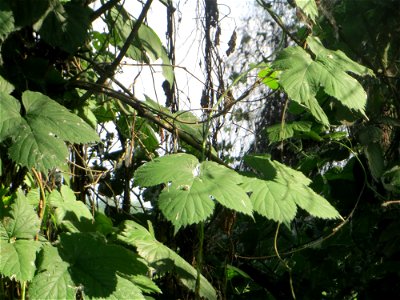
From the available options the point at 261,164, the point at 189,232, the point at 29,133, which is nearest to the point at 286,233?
the point at 189,232

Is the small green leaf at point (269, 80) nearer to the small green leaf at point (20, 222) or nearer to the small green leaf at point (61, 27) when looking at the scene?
the small green leaf at point (61, 27)

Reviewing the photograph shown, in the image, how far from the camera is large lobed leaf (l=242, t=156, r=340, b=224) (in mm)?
1340

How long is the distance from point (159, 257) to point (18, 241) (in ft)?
1.12

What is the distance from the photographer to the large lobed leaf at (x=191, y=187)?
4.06 ft

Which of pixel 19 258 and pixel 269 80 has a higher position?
pixel 269 80

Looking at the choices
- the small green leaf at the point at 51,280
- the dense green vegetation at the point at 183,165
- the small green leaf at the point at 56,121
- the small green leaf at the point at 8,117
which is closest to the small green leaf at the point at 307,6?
the dense green vegetation at the point at 183,165

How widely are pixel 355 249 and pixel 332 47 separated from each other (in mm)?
711

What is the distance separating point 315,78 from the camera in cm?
144

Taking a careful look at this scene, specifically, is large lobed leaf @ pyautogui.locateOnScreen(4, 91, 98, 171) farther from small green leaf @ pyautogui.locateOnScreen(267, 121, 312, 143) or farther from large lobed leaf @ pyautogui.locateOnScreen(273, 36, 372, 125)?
small green leaf @ pyautogui.locateOnScreen(267, 121, 312, 143)

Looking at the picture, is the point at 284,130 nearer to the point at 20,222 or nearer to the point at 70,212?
the point at 70,212

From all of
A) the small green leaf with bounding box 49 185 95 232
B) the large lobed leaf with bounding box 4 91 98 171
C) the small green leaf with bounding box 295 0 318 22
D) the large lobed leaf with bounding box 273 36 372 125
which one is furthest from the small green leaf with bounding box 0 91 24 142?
the small green leaf with bounding box 295 0 318 22

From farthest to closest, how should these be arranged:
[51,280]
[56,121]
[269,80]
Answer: [269,80], [56,121], [51,280]

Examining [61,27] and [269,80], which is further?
[269,80]

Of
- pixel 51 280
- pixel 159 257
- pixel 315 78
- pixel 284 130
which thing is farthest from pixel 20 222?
pixel 284 130
